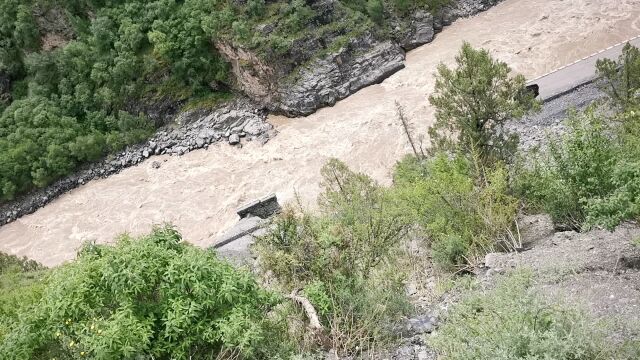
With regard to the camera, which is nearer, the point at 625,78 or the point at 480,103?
the point at 480,103

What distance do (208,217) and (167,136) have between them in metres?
10.3

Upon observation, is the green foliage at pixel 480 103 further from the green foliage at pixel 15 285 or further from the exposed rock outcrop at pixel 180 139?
the exposed rock outcrop at pixel 180 139

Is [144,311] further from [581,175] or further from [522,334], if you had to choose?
[581,175]

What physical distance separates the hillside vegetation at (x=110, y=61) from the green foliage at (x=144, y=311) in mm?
30581

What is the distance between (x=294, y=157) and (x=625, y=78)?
61.5 ft

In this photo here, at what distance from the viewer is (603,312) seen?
8688 millimetres

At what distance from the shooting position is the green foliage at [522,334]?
6895 millimetres

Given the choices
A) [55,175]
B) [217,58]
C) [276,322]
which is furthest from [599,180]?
[55,175]

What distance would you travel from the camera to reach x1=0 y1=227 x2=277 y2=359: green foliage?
25.9 feet

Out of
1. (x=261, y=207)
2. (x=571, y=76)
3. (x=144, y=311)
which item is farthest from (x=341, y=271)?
(x=571, y=76)

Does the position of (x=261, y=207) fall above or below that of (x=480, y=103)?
below

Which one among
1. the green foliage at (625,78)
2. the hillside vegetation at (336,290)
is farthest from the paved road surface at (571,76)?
the hillside vegetation at (336,290)

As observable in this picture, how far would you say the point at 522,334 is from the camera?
277 inches

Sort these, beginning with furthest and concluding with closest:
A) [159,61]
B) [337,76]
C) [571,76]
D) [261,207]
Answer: [159,61], [337,76], [571,76], [261,207]
